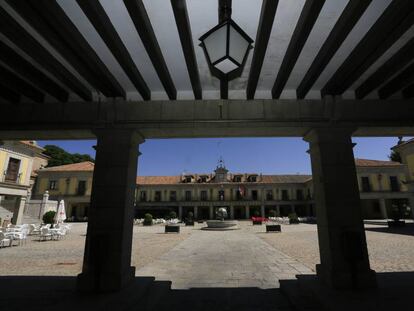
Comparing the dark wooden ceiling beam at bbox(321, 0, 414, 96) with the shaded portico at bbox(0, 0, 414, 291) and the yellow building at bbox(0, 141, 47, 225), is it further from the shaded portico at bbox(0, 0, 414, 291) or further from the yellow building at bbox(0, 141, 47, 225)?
the yellow building at bbox(0, 141, 47, 225)

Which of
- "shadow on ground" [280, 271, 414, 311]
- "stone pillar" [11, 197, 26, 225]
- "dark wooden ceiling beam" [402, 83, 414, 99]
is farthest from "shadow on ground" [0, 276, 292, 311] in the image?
"stone pillar" [11, 197, 26, 225]

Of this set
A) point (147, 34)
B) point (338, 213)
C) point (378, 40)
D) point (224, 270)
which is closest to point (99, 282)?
point (224, 270)

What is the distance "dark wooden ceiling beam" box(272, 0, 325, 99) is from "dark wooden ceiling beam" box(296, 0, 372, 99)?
14.0 inches

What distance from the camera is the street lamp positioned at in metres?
2.35

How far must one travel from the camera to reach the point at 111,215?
4.58m

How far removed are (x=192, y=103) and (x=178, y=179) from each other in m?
41.9

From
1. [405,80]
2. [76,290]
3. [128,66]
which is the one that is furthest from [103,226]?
[405,80]

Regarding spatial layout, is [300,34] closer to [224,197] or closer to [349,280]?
[349,280]

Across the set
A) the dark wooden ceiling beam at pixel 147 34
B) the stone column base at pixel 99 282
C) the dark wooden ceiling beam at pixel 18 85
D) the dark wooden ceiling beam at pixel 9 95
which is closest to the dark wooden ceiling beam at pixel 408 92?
the dark wooden ceiling beam at pixel 147 34

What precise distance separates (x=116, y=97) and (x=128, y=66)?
1318 millimetres

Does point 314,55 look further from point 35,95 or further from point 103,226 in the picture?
point 35,95

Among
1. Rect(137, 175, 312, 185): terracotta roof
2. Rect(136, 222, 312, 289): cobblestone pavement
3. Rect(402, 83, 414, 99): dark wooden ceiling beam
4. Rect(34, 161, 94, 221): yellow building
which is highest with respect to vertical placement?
Rect(137, 175, 312, 185): terracotta roof

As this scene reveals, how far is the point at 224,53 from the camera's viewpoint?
2.39 metres

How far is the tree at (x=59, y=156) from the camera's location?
50.2 meters
